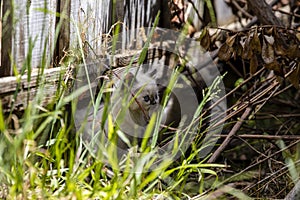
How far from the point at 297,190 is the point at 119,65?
995 millimetres

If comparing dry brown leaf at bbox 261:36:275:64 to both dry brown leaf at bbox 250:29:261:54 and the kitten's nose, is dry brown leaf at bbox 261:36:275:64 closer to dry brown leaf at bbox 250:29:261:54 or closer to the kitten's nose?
dry brown leaf at bbox 250:29:261:54

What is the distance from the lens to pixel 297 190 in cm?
220

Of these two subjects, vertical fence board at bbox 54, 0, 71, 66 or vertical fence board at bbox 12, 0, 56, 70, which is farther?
vertical fence board at bbox 54, 0, 71, 66

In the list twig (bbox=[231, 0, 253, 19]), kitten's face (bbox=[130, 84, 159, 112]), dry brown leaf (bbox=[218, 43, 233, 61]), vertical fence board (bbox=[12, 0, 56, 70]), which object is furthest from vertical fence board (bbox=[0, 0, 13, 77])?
twig (bbox=[231, 0, 253, 19])

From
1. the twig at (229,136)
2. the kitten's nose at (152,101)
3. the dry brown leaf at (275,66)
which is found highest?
the dry brown leaf at (275,66)

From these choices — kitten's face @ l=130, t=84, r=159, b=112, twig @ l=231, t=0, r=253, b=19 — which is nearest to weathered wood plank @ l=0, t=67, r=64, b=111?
kitten's face @ l=130, t=84, r=159, b=112

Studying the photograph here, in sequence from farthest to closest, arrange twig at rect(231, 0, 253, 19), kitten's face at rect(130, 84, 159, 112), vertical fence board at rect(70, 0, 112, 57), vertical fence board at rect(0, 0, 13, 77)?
twig at rect(231, 0, 253, 19) < kitten's face at rect(130, 84, 159, 112) < vertical fence board at rect(70, 0, 112, 57) < vertical fence board at rect(0, 0, 13, 77)

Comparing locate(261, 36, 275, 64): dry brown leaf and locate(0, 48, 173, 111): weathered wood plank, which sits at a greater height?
locate(261, 36, 275, 64): dry brown leaf

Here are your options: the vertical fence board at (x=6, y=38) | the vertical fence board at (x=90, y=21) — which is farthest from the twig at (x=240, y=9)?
the vertical fence board at (x=6, y=38)

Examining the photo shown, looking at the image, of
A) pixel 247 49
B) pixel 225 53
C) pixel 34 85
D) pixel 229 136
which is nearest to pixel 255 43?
pixel 247 49

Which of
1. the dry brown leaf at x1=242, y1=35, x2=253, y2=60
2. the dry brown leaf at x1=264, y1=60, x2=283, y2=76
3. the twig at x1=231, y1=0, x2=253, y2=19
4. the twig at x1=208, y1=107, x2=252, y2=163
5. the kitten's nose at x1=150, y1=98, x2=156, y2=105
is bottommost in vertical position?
the twig at x1=208, y1=107, x2=252, y2=163

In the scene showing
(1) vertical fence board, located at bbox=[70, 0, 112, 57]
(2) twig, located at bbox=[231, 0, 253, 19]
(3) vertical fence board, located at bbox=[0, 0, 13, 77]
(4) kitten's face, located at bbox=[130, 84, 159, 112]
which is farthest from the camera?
(2) twig, located at bbox=[231, 0, 253, 19]

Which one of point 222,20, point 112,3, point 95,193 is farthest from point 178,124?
point 95,193

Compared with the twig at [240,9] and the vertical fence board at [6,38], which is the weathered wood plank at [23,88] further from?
the twig at [240,9]
